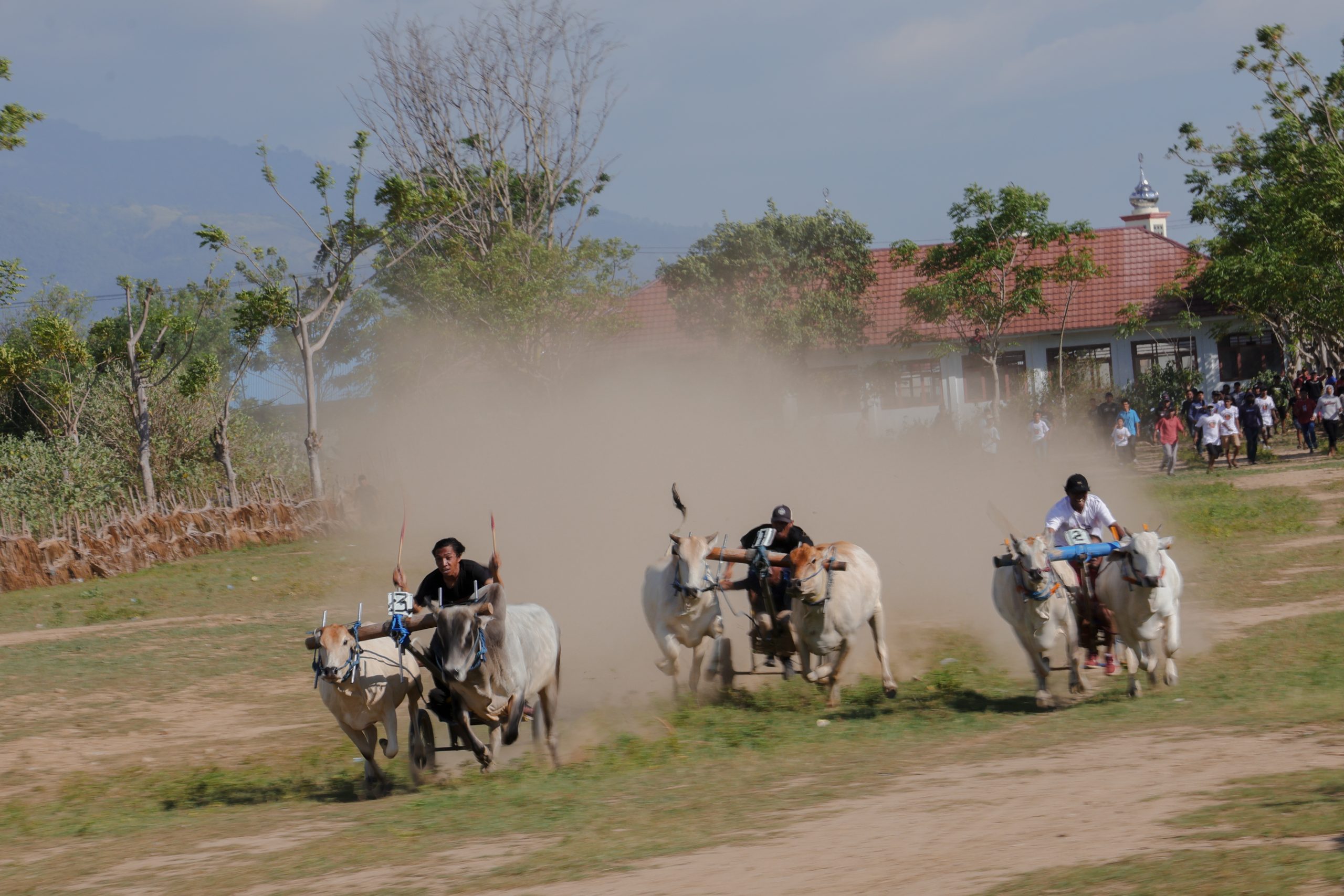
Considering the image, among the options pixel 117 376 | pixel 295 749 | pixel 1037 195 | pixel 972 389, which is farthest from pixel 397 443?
pixel 295 749

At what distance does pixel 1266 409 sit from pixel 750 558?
81.7 feet

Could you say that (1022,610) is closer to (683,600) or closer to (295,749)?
(683,600)

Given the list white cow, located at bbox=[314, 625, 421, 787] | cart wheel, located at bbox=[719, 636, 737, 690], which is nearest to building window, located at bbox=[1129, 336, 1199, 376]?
cart wheel, located at bbox=[719, 636, 737, 690]

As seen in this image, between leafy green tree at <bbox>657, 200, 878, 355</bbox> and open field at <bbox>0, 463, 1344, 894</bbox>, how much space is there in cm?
3135

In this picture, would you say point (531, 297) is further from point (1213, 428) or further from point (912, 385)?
point (1213, 428)

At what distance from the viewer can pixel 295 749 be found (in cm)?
1180

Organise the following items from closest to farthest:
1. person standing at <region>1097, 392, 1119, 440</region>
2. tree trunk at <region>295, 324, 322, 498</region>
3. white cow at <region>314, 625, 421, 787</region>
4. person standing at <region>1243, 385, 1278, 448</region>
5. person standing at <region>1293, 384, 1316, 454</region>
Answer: white cow at <region>314, 625, 421, 787</region>, person standing at <region>1243, 385, 1278, 448</region>, person standing at <region>1293, 384, 1316, 454</region>, tree trunk at <region>295, 324, 322, 498</region>, person standing at <region>1097, 392, 1119, 440</region>

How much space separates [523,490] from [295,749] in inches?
1009

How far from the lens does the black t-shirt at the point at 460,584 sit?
411 inches

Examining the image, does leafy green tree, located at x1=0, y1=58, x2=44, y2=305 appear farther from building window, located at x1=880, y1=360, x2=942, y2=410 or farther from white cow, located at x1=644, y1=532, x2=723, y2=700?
building window, located at x1=880, y1=360, x2=942, y2=410

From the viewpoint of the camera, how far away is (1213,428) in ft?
103

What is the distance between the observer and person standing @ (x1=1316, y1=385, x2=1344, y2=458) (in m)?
30.9

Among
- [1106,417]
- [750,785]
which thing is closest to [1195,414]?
[1106,417]

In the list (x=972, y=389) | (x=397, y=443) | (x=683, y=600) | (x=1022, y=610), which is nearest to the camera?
(x=1022, y=610)
